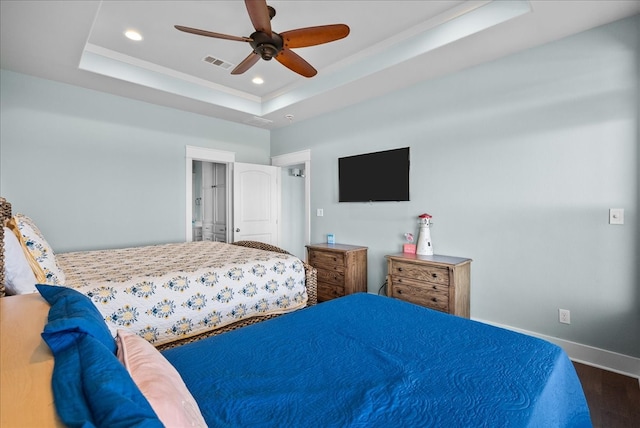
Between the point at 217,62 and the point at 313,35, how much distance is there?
171 centimetres

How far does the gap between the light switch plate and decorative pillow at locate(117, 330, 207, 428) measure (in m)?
2.95

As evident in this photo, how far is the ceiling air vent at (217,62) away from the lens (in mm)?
3234

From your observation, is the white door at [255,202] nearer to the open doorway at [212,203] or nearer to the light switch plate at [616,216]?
the open doorway at [212,203]

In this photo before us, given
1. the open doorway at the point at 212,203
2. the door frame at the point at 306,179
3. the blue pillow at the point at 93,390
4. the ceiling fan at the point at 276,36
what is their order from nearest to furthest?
the blue pillow at the point at 93,390 → the ceiling fan at the point at 276,36 → the door frame at the point at 306,179 → the open doorway at the point at 212,203

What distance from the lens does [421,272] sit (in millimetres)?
2979

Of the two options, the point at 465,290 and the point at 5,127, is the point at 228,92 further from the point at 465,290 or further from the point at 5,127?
the point at 465,290

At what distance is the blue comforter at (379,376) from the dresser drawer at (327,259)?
2185 mm

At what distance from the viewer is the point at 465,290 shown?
2945 millimetres

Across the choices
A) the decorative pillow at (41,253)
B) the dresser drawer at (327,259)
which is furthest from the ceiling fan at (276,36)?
the dresser drawer at (327,259)

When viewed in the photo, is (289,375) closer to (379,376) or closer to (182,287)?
(379,376)

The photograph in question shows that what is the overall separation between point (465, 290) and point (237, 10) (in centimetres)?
317

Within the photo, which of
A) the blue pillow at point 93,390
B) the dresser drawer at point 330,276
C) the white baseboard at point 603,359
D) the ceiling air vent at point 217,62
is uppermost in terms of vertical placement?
the ceiling air vent at point 217,62

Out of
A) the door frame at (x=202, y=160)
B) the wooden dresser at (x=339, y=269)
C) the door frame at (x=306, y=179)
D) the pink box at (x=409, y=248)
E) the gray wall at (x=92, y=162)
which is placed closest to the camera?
the gray wall at (x=92, y=162)

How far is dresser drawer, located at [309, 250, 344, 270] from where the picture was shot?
147 inches
